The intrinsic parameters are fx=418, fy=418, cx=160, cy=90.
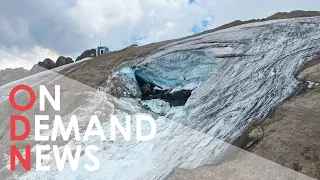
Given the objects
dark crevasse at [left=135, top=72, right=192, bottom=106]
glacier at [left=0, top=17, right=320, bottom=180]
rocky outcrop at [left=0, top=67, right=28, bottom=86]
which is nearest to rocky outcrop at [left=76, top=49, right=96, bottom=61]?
rocky outcrop at [left=0, top=67, right=28, bottom=86]

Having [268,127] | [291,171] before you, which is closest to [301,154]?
[291,171]

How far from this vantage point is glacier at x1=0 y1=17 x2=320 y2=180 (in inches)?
918

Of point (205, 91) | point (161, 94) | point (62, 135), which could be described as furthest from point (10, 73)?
point (205, 91)

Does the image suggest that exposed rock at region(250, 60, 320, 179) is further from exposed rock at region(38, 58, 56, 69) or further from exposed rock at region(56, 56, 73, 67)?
exposed rock at region(38, 58, 56, 69)

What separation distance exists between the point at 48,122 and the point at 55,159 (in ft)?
18.7

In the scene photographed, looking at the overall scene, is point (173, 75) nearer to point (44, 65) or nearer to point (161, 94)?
point (161, 94)

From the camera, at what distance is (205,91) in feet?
95.7

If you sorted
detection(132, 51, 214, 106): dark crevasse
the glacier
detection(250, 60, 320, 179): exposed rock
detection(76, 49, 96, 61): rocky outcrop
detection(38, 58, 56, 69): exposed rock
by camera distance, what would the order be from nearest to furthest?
detection(250, 60, 320, 179): exposed rock, the glacier, detection(132, 51, 214, 106): dark crevasse, detection(38, 58, 56, 69): exposed rock, detection(76, 49, 96, 61): rocky outcrop

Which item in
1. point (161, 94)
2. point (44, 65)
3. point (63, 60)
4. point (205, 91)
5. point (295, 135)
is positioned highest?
point (63, 60)

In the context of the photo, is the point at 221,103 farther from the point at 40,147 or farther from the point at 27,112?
the point at 27,112

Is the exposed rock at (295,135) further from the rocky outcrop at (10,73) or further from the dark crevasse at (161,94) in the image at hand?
the rocky outcrop at (10,73)

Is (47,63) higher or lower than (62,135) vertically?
higher

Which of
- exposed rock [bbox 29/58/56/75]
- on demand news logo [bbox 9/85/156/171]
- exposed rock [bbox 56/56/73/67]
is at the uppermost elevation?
exposed rock [bbox 56/56/73/67]

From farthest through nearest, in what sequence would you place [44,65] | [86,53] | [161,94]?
[86,53] < [44,65] < [161,94]
